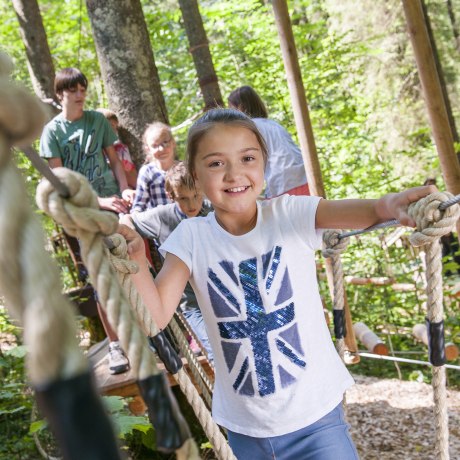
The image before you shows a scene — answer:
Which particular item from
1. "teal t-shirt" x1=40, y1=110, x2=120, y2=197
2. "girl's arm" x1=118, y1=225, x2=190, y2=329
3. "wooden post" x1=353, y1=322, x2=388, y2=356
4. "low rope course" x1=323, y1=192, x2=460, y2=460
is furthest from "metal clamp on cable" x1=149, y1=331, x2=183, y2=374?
"wooden post" x1=353, y1=322, x2=388, y2=356

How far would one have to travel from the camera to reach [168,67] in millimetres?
7969

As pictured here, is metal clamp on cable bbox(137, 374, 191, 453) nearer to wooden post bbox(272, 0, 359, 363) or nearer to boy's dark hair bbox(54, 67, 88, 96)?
boy's dark hair bbox(54, 67, 88, 96)

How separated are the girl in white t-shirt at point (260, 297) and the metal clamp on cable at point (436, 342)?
0.28 meters

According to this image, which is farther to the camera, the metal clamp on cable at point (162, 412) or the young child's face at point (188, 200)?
the young child's face at point (188, 200)

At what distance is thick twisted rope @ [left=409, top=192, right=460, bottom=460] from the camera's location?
4.42 ft

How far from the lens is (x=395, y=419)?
433cm

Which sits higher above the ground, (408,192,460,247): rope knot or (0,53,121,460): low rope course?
(0,53,121,460): low rope course

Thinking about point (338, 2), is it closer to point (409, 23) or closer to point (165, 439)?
point (409, 23)

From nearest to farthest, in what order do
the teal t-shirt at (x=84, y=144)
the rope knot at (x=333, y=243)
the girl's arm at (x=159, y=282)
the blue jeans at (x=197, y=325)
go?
the girl's arm at (x=159, y=282) < the rope knot at (x=333, y=243) < the blue jeans at (x=197, y=325) < the teal t-shirt at (x=84, y=144)

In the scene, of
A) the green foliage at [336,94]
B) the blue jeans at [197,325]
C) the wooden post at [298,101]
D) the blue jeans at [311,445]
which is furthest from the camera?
the green foliage at [336,94]

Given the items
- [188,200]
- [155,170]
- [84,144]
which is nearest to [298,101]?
[155,170]

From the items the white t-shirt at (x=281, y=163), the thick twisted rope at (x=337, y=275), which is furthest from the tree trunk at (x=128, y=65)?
the thick twisted rope at (x=337, y=275)

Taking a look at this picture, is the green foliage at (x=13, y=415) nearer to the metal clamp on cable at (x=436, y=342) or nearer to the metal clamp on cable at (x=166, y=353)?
the metal clamp on cable at (x=166, y=353)

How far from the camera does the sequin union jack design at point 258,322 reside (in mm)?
1508
